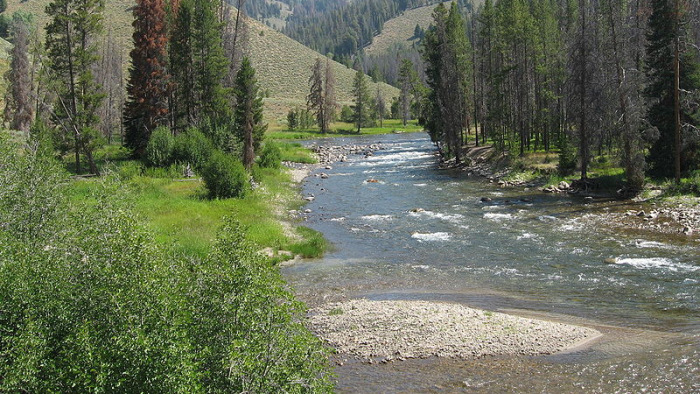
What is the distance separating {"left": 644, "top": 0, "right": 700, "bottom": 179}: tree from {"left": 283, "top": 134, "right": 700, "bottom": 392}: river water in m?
5.53

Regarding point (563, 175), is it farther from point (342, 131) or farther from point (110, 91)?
point (342, 131)

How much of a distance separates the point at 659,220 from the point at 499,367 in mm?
18501

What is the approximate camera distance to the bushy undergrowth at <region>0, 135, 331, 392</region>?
8.02 m

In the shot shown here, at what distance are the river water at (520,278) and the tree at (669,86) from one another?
5.53m

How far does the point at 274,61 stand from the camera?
164750 mm

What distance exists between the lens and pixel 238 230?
9.44 m

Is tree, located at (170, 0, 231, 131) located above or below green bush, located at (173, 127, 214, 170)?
above

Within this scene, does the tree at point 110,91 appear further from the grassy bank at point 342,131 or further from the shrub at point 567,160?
the shrub at point 567,160

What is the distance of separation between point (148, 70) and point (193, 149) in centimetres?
999

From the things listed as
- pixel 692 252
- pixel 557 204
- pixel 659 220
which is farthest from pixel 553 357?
pixel 557 204

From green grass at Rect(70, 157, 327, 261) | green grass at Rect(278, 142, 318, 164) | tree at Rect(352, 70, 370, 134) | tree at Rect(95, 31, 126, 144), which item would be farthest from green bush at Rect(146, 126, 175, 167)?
tree at Rect(352, 70, 370, 134)

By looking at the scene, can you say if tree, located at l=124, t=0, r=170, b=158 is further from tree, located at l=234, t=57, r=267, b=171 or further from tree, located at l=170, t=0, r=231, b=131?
tree, located at l=234, t=57, r=267, b=171

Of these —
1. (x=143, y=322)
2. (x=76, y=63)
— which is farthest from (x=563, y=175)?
(x=143, y=322)

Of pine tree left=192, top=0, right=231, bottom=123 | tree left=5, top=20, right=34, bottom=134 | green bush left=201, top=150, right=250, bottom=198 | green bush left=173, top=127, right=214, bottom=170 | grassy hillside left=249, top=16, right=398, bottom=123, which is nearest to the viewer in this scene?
green bush left=201, top=150, right=250, bottom=198
